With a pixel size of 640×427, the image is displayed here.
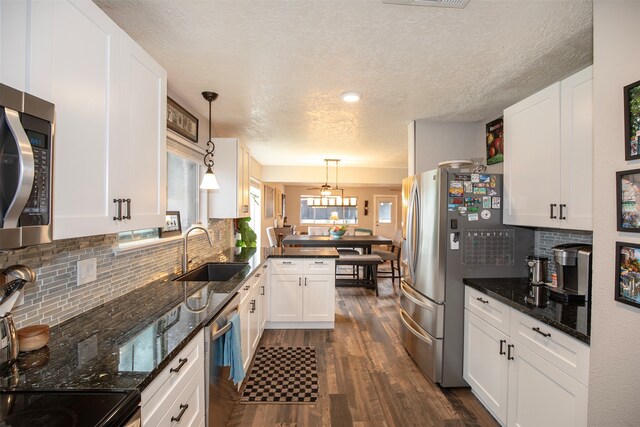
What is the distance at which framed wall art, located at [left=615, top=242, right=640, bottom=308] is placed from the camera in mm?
1129

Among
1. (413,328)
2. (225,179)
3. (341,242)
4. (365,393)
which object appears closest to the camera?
(365,393)

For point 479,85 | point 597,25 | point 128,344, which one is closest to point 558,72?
point 479,85

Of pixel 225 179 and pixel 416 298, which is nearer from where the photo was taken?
pixel 416 298

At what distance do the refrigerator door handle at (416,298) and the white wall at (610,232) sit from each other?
1.20m

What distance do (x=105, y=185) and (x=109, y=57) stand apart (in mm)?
527

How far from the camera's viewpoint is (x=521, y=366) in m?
1.75

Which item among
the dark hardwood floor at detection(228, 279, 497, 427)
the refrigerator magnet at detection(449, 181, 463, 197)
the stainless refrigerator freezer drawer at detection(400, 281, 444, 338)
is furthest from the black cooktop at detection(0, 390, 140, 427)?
the refrigerator magnet at detection(449, 181, 463, 197)

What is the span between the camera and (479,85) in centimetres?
233

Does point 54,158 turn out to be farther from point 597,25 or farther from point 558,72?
point 558,72

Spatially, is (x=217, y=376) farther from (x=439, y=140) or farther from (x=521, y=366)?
(x=439, y=140)

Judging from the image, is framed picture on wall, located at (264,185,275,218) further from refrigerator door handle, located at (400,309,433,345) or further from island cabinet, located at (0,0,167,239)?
island cabinet, located at (0,0,167,239)

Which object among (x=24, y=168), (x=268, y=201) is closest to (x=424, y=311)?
(x=24, y=168)

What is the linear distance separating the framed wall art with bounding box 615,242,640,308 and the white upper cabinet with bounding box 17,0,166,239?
2027 millimetres

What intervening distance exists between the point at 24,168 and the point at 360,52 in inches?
66.6
